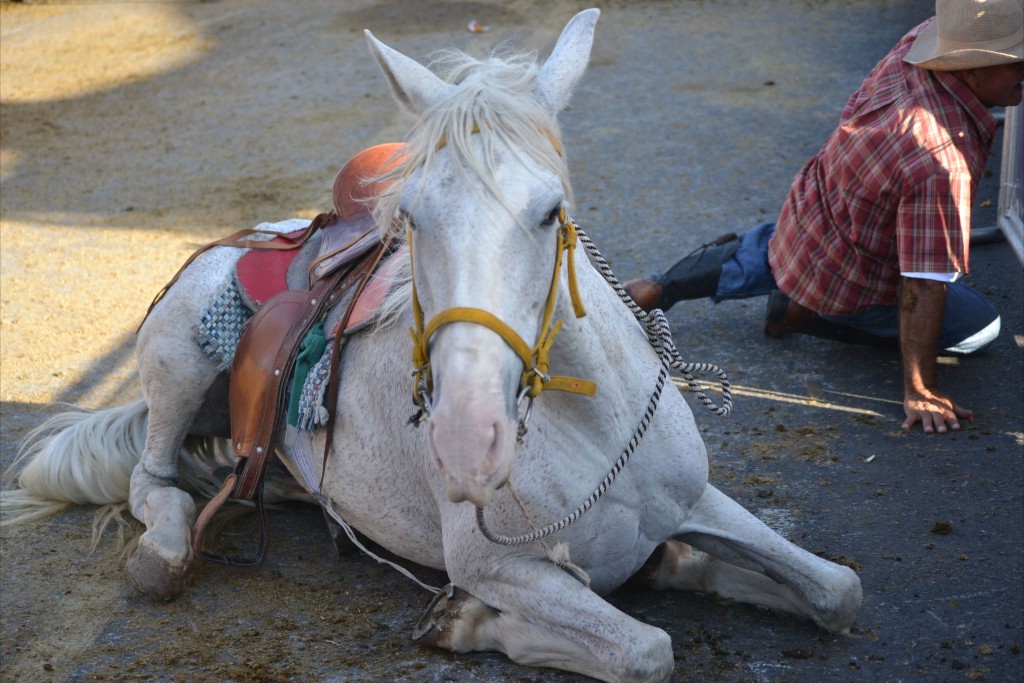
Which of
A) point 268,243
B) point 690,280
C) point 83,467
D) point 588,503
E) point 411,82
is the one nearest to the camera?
point 411,82

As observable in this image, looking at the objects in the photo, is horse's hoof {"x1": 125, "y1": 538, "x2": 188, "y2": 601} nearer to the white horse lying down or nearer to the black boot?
the white horse lying down

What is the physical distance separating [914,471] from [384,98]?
198 inches

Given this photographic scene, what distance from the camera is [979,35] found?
3.22 metres

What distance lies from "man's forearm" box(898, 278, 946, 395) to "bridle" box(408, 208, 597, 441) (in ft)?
5.55

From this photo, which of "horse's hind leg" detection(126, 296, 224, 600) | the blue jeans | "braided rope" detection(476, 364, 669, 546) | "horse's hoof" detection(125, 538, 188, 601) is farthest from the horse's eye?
the blue jeans

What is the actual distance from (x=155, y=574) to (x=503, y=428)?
1.56m

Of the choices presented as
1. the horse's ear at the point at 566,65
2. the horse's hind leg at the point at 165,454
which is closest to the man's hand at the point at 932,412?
the horse's ear at the point at 566,65

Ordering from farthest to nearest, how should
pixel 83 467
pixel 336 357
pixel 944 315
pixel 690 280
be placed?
pixel 690 280 < pixel 944 315 < pixel 83 467 < pixel 336 357

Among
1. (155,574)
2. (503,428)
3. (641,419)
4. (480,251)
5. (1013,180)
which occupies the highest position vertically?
(480,251)

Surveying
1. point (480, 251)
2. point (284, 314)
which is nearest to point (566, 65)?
point (480, 251)

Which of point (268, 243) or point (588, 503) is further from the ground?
point (268, 243)

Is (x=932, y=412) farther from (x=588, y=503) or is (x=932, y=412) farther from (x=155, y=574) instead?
(x=155, y=574)

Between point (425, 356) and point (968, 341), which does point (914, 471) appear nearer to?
point (968, 341)

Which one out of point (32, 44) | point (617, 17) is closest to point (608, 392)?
point (617, 17)
